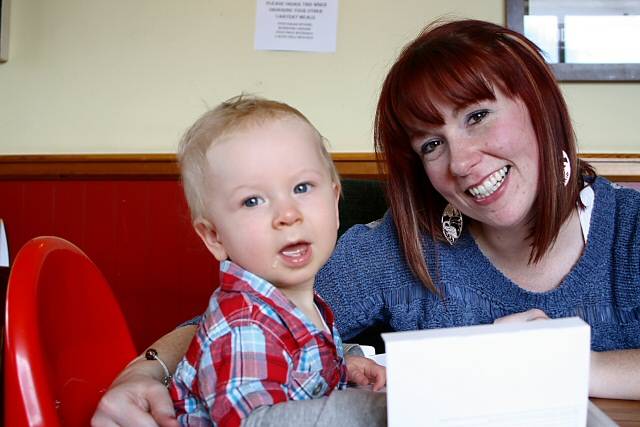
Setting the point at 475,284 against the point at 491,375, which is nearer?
the point at 491,375

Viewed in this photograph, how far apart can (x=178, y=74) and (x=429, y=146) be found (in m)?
1.12

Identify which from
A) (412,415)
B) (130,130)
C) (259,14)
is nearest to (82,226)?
(130,130)

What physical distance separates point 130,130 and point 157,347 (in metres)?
1.23

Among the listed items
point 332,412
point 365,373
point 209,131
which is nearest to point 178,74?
point 209,131

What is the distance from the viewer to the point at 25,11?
2098 mm

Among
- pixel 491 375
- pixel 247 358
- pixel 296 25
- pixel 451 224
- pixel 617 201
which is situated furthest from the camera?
pixel 296 25

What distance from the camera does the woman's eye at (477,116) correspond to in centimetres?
113

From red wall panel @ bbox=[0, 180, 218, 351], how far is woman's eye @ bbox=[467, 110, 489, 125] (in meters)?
1.12

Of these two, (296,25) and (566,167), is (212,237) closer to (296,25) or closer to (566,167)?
(566,167)

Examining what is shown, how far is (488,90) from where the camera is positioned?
112 cm

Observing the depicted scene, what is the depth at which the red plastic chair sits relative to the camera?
2.29 ft

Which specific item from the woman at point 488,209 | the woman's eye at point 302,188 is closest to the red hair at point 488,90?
the woman at point 488,209

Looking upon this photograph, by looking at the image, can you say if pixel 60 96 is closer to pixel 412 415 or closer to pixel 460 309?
pixel 460 309

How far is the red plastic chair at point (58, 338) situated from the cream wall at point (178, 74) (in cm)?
115
